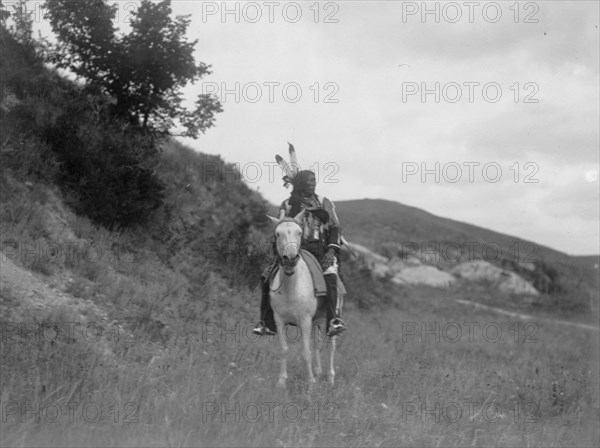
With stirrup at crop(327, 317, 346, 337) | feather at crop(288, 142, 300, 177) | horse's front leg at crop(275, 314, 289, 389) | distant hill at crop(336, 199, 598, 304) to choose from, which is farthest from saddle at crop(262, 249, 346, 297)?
distant hill at crop(336, 199, 598, 304)

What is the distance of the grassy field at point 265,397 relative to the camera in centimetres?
670

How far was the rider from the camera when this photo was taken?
33.5ft

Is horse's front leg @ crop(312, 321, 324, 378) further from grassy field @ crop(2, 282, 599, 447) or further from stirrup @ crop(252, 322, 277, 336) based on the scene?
stirrup @ crop(252, 322, 277, 336)

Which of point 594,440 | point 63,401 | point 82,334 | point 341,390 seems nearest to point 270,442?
point 63,401

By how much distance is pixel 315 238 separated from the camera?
10.8 metres

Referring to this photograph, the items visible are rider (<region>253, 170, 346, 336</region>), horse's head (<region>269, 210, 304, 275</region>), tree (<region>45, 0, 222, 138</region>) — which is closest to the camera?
horse's head (<region>269, 210, 304, 275</region>)

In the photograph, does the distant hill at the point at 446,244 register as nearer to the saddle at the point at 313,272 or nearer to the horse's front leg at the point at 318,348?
the horse's front leg at the point at 318,348

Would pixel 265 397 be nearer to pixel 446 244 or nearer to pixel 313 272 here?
pixel 313 272

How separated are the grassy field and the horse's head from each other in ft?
5.30

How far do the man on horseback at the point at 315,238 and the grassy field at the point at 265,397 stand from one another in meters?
0.87

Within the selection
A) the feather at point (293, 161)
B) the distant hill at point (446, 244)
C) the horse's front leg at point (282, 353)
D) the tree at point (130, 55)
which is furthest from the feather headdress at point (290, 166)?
the distant hill at point (446, 244)

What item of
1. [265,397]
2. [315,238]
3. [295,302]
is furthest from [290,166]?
[265,397]

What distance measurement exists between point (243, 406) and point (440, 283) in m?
32.3

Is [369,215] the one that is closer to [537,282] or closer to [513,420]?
[537,282]
